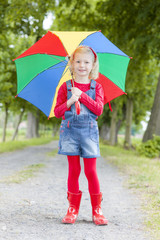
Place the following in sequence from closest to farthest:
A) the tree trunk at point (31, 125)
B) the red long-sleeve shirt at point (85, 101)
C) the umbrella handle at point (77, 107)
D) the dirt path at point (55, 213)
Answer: the dirt path at point (55, 213) < the umbrella handle at point (77, 107) < the red long-sleeve shirt at point (85, 101) < the tree trunk at point (31, 125)

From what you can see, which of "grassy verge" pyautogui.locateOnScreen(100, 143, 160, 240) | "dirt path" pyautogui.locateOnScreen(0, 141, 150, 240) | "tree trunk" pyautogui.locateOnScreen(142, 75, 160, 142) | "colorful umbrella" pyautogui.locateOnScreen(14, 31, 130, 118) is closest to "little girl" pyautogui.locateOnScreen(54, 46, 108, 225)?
"dirt path" pyautogui.locateOnScreen(0, 141, 150, 240)

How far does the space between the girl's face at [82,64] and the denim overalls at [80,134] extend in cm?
38

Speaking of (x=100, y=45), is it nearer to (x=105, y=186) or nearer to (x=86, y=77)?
(x=86, y=77)

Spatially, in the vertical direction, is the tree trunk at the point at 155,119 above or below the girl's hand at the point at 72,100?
below

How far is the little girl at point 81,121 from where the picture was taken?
10.9 ft

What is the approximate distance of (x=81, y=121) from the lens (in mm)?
3320

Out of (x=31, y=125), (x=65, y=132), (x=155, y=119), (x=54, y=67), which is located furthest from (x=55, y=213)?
(x=31, y=125)

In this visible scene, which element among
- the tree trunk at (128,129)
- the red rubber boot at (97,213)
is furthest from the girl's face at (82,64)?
the tree trunk at (128,129)

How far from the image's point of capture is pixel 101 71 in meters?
3.91

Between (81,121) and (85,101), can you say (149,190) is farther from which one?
(85,101)

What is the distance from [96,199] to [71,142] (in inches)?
29.7

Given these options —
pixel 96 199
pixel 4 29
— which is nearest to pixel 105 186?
pixel 96 199

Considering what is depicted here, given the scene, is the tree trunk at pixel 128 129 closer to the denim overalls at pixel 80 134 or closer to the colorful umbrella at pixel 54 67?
the colorful umbrella at pixel 54 67

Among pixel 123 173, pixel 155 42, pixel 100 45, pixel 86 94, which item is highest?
pixel 155 42
